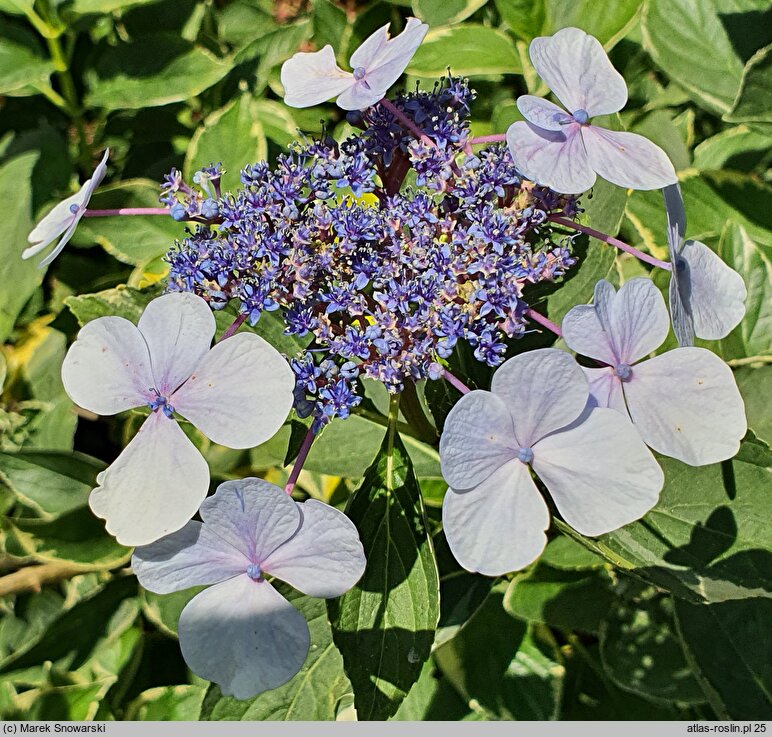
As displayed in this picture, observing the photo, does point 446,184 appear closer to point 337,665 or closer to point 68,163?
point 337,665

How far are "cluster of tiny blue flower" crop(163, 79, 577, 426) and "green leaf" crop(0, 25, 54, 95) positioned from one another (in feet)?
2.68

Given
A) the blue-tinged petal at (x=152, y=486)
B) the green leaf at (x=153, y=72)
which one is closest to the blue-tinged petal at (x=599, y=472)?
the blue-tinged petal at (x=152, y=486)

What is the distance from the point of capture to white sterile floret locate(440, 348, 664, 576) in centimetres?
72

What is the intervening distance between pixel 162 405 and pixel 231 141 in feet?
2.63

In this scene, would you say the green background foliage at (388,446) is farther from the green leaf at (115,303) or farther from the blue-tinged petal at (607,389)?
the blue-tinged petal at (607,389)

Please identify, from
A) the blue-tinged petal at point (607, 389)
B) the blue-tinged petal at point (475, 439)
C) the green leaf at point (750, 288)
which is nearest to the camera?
the blue-tinged petal at point (475, 439)

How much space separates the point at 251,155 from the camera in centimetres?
145

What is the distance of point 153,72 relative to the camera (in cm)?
158

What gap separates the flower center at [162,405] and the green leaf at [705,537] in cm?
51

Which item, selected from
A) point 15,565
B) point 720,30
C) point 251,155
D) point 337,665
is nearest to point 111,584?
point 15,565

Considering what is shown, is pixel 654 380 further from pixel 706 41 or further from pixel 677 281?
pixel 706 41

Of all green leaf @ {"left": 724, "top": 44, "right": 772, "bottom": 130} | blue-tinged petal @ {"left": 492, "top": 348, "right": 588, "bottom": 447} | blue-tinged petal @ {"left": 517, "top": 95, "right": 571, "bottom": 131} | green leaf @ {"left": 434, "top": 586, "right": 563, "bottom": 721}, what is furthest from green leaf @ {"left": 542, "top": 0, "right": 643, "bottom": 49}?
green leaf @ {"left": 434, "top": 586, "right": 563, "bottom": 721}

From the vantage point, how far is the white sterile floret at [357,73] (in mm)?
837

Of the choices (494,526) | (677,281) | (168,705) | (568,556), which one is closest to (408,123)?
(677,281)
